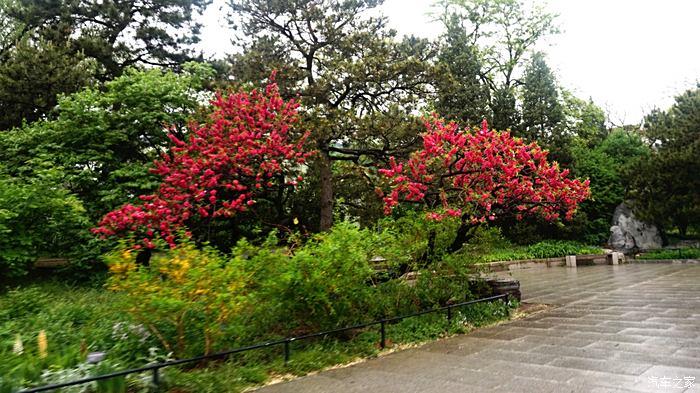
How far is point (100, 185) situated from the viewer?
1130 cm

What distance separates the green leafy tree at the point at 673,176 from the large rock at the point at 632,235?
143 cm

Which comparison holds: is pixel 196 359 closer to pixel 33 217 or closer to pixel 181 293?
pixel 181 293

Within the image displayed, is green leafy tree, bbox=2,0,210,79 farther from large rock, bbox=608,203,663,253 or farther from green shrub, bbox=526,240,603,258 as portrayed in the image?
large rock, bbox=608,203,663,253

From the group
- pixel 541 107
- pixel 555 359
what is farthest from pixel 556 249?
pixel 555 359

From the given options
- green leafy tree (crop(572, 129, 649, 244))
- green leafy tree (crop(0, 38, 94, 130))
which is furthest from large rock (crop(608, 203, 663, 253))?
green leafy tree (crop(0, 38, 94, 130))

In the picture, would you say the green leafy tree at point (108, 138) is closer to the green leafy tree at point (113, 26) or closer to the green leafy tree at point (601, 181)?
the green leafy tree at point (113, 26)

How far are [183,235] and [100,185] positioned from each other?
7.06 meters

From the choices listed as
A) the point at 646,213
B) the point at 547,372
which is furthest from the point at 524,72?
the point at 547,372

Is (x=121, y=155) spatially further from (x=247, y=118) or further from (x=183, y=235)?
(x=183, y=235)

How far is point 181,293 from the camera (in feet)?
15.7

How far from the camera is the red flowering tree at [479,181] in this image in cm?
789

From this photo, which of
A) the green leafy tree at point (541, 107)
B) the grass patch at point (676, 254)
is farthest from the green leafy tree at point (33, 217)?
the grass patch at point (676, 254)

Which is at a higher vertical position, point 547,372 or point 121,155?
point 121,155

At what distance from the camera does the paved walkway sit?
436 cm
